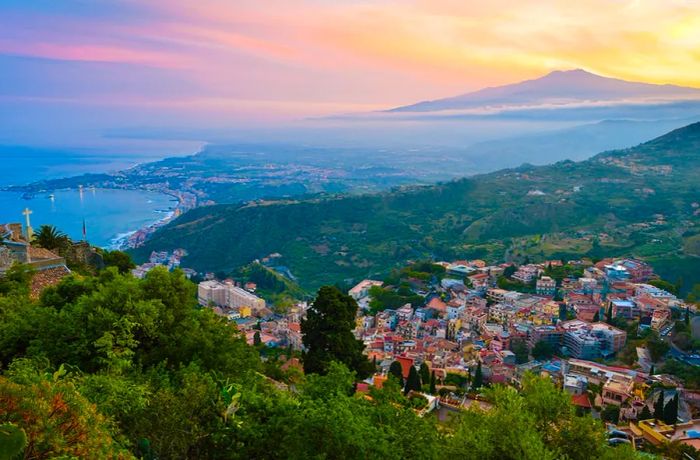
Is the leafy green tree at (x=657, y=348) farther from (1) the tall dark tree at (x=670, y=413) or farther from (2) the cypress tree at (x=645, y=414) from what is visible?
(1) the tall dark tree at (x=670, y=413)

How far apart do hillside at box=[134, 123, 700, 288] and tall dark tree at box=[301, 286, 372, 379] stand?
2675 centimetres

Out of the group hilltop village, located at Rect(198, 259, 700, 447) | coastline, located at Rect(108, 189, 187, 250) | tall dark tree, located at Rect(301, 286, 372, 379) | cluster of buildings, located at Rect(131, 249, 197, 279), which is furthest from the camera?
coastline, located at Rect(108, 189, 187, 250)

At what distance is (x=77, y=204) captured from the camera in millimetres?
51469

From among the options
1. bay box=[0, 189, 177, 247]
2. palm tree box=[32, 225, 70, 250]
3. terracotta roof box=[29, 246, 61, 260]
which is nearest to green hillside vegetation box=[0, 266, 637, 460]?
terracotta roof box=[29, 246, 61, 260]

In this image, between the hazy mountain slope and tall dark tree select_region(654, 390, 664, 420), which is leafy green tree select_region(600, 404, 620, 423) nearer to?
tall dark tree select_region(654, 390, 664, 420)

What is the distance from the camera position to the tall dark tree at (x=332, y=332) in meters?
10.1

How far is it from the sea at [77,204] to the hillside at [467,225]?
4.15 meters

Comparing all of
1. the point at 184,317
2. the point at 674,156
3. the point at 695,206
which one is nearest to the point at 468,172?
the point at 674,156

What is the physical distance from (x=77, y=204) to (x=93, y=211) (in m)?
2.76

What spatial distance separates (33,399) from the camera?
10.0 ft

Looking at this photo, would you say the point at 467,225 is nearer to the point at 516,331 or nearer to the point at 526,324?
the point at 526,324

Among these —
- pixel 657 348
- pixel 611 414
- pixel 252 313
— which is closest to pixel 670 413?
pixel 611 414

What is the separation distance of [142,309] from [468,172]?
119799 millimetres

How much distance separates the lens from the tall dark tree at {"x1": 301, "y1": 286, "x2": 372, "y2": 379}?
397 inches
